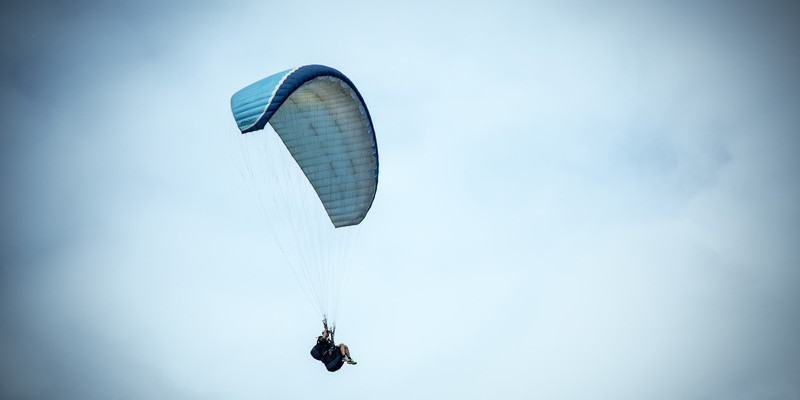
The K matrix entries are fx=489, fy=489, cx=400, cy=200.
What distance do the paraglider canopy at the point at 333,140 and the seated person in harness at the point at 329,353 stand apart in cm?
412

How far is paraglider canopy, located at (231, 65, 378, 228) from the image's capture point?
47.4 ft

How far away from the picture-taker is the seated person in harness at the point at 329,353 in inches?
520

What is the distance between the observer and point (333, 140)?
15.2m

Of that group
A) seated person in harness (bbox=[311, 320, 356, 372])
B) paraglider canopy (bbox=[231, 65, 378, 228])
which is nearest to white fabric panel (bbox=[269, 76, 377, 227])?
paraglider canopy (bbox=[231, 65, 378, 228])

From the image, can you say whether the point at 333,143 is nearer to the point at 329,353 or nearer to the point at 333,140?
the point at 333,140

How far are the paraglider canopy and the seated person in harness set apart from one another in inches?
162

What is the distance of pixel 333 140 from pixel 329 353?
6319 mm

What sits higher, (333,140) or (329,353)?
(333,140)

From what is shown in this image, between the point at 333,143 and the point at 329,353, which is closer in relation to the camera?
the point at 329,353

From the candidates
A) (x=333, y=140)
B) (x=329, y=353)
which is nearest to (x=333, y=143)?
(x=333, y=140)

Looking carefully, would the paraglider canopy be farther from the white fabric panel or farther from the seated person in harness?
the seated person in harness

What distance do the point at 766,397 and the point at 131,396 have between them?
208105mm

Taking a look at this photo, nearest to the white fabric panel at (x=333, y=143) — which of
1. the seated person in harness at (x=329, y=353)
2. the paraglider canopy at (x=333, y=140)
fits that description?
the paraglider canopy at (x=333, y=140)

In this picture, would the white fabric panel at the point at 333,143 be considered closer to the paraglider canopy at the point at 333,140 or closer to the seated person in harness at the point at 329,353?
the paraglider canopy at the point at 333,140
